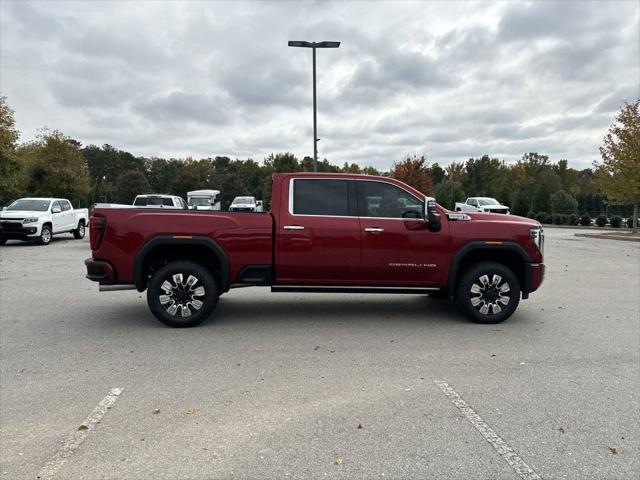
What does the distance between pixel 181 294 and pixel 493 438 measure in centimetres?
424

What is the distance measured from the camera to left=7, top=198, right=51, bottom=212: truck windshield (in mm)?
18797

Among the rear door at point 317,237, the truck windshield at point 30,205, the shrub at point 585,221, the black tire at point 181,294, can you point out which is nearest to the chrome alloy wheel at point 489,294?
the rear door at point 317,237

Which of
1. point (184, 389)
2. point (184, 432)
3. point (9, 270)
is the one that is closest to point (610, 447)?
point (184, 432)

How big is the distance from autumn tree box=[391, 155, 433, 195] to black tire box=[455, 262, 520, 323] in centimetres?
4080

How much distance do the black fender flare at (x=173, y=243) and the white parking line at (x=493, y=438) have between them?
3206mm

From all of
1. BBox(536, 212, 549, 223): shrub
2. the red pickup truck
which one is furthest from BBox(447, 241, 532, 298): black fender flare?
BBox(536, 212, 549, 223): shrub

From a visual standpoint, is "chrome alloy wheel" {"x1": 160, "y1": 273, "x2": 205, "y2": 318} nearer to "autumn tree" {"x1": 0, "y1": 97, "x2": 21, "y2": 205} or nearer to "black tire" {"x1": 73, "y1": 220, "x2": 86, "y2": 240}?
"black tire" {"x1": 73, "y1": 220, "x2": 86, "y2": 240}

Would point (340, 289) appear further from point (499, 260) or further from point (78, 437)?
point (78, 437)

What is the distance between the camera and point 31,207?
1888 cm

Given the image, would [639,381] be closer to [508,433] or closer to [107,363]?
[508,433]

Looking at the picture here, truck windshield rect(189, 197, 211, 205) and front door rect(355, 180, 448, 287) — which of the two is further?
truck windshield rect(189, 197, 211, 205)

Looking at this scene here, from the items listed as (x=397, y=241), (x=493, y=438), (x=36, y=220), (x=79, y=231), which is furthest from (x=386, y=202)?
(x=79, y=231)

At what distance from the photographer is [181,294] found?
6.43m

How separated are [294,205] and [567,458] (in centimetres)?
436
